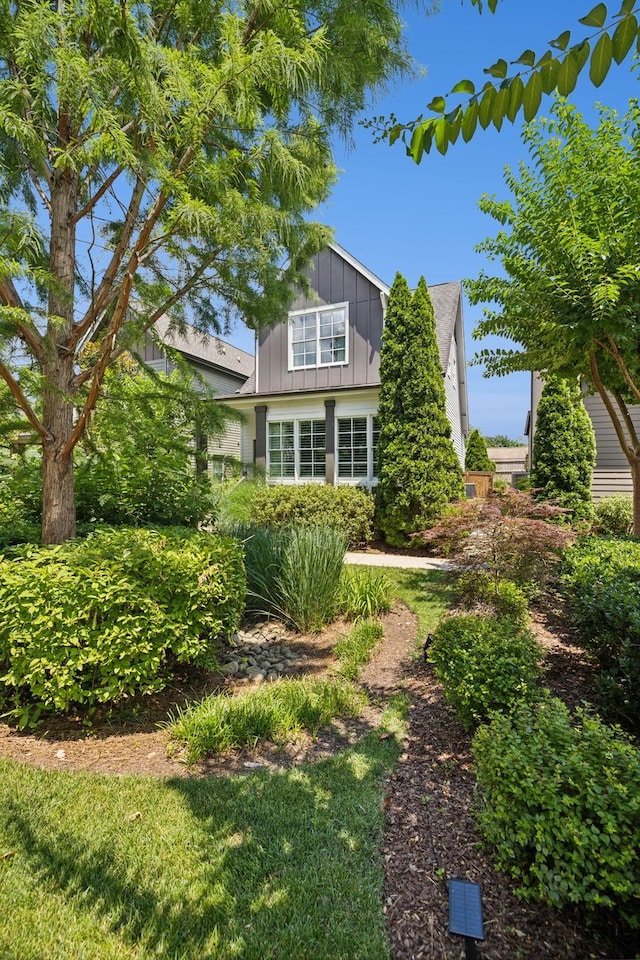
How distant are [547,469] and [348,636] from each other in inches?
279

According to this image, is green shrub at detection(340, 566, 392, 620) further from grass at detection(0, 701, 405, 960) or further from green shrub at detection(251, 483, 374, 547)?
green shrub at detection(251, 483, 374, 547)

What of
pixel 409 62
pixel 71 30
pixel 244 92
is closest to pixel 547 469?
pixel 409 62

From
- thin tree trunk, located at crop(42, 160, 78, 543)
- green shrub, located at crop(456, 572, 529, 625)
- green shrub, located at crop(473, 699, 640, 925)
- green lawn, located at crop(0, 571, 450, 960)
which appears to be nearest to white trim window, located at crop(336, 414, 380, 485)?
green shrub, located at crop(456, 572, 529, 625)

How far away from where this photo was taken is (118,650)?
2980mm

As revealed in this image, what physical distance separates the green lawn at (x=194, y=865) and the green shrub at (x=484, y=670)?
62cm

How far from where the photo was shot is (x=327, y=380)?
12492 mm

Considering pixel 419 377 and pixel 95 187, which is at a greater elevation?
pixel 95 187

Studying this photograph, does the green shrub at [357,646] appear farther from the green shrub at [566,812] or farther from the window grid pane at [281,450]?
the window grid pane at [281,450]

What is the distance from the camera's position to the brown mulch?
1.66 m

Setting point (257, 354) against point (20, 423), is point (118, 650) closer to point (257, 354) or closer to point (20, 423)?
point (20, 423)

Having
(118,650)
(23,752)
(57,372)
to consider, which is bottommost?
(23,752)

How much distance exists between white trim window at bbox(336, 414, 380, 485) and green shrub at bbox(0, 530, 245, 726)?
8.36 m

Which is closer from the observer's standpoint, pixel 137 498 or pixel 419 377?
pixel 137 498

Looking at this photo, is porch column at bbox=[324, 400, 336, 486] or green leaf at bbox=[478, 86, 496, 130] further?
porch column at bbox=[324, 400, 336, 486]
